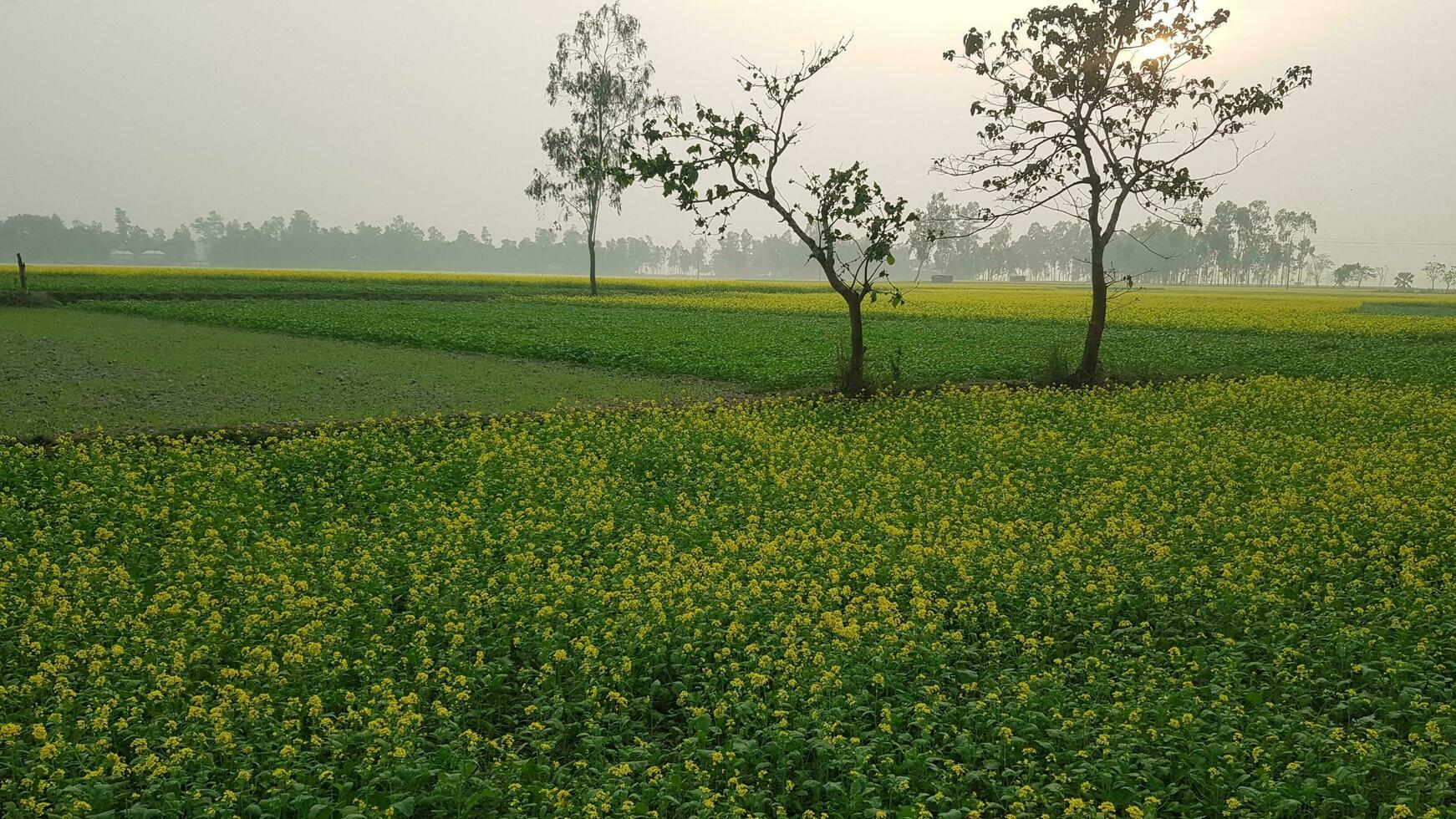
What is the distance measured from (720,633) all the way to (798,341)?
22.6 meters

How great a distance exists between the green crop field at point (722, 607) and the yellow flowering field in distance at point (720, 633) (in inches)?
1.6

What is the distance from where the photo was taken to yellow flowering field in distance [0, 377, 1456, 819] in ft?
19.3

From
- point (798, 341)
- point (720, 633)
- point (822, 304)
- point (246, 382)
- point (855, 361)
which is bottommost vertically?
point (720, 633)

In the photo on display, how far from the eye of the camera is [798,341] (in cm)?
3003

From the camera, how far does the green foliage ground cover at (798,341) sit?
2383cm

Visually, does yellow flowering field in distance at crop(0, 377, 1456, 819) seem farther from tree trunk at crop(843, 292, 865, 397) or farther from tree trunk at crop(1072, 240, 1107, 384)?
tree trunk at crop(1072, 240, 1107, 384)

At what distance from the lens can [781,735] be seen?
624cm

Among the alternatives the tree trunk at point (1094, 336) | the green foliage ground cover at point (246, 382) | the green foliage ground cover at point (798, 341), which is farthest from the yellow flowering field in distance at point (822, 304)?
the green foliage ground cover at point (246, 382)

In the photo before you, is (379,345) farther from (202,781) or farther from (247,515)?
(202,781)

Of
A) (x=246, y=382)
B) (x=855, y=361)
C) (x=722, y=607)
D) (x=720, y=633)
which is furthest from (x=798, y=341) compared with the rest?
(x=720, y=633)

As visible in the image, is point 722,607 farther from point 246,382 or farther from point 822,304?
point 822,304

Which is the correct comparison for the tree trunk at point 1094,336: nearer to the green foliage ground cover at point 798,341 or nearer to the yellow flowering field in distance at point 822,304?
the green foliage ground cover at point 798,341

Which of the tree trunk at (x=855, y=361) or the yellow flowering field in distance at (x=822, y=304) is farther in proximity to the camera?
the yellow flowering field in distance at (x=822, y=304)

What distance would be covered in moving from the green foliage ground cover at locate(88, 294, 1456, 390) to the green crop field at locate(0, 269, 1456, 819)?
554cm
